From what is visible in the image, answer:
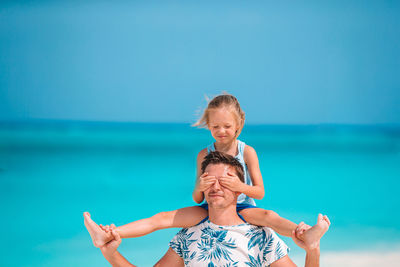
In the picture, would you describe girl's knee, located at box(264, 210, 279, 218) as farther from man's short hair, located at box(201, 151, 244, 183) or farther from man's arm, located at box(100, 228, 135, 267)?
man's arm, located at box(100, 228, 135, 267)

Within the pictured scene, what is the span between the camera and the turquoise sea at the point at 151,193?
5160mm

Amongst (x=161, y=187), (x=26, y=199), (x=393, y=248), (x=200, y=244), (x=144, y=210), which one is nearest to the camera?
(x=200, y=244)

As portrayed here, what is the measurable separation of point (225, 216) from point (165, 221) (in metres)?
0.38

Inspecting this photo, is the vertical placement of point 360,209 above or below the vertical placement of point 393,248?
→ above

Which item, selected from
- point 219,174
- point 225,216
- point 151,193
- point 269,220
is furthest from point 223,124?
point 151,193

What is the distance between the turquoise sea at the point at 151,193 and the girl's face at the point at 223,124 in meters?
1.77

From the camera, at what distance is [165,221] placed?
305 cm

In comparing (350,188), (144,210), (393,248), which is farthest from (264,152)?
(393,248)

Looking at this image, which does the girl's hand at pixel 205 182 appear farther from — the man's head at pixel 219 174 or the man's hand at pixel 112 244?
the man's hand at pixel 112 244

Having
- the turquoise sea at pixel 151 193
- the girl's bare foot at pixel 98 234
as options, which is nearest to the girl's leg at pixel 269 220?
the girl's bare foot at pixel 98 234

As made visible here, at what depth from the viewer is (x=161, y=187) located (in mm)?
8445

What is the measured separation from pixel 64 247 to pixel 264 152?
27.7ft

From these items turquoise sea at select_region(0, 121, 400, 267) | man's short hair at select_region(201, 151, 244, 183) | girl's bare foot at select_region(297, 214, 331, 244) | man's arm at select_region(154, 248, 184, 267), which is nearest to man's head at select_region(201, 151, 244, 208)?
man's short hair at select_region(201, 151, 244, 183)

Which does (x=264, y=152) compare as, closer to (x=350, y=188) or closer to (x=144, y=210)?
(x=350, y=188)
